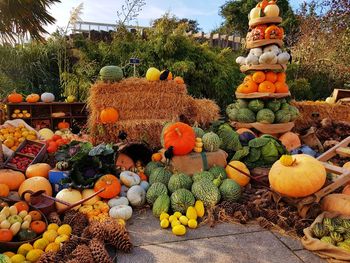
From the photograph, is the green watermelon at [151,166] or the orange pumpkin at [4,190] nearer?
the orange pumpkin at [4,190]

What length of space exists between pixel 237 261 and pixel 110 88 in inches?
164

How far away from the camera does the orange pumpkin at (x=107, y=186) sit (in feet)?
13.6

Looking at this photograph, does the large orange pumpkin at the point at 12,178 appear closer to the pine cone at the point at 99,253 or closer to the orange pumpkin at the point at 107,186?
the orange pumpkin at the point at 107,186

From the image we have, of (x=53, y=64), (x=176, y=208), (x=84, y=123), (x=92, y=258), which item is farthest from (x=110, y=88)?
(x=53, y=64)

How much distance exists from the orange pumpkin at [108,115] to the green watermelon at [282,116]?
11.0 feet

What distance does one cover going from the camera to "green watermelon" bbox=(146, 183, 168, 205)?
4.23 meters

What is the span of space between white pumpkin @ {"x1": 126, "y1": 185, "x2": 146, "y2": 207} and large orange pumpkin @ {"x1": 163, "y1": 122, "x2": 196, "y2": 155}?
0.85 meters

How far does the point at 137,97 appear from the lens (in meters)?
6.33

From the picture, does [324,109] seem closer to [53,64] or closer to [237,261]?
[237,261]

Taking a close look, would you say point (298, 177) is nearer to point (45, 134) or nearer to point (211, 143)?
point (211, 143)

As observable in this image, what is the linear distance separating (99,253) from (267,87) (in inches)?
203

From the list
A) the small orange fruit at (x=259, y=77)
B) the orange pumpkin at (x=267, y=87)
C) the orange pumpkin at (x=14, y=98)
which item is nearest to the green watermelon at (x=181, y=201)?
the orange pumpkin at (x=267, y=87)

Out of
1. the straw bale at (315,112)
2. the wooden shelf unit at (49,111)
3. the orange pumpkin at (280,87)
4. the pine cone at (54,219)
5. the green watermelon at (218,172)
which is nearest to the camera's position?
the pine cone at (54,219)

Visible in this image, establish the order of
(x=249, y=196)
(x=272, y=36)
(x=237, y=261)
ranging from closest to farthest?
(x=237, y=261) → (x=249, y=196) → (x=272, y=36)
